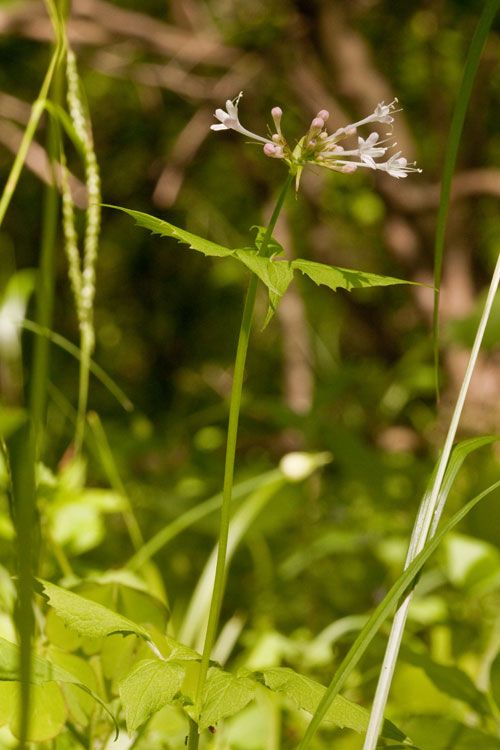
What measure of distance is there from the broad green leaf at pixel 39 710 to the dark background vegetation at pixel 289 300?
230mm

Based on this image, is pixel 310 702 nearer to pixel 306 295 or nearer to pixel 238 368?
pixel 238 368

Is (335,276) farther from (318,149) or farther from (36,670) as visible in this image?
(36,670)

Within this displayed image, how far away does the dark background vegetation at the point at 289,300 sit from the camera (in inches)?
32.9

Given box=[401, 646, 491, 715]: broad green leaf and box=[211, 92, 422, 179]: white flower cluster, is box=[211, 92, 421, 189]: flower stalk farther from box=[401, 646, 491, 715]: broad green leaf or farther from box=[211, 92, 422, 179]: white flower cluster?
box=[401, 646, 491, 715]: broad green leaf

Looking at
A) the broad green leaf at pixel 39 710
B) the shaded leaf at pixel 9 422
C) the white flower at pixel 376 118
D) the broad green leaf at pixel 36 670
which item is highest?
the white flower at pixel 376 118

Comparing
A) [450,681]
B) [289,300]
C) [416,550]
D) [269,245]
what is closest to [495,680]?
[450,681]

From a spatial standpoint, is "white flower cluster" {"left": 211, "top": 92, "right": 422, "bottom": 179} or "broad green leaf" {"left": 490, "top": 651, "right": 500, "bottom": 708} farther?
"broad green leaf" {"left": 490, "top": 651, "right": 500, "bottom": 708}

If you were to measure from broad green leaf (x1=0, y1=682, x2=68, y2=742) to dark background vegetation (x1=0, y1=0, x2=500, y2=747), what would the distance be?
0.23 meters

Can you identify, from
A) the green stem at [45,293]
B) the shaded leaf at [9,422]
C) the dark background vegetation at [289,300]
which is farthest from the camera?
the dark background vegetation at [289,300]

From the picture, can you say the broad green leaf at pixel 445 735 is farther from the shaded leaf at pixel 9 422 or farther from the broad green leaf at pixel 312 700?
the shaded leaf at pixel 9 422

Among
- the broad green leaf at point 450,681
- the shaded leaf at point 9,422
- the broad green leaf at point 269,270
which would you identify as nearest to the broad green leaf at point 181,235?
the broad green leaf at point 269,270

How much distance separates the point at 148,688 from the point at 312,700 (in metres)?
0.06

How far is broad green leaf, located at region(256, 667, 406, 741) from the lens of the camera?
0.25 m

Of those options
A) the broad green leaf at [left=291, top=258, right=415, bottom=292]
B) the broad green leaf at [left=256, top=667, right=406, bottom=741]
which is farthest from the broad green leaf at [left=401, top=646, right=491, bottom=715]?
the broad green leaf at [left=291, top=258, right=415, bottom=292]
